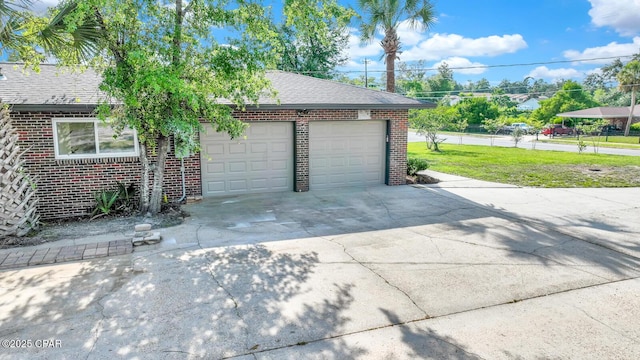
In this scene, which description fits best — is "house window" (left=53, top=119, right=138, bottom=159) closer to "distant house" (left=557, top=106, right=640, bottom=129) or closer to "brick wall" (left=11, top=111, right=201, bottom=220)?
"brick wall" (left=11, top=111, right=201, bottom=220)

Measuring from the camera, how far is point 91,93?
28.9 feet

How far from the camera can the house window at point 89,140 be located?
27.9 feet

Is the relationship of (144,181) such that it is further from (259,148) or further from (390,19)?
(390,19)

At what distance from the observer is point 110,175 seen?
350 inches

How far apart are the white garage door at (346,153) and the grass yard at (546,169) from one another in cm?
407

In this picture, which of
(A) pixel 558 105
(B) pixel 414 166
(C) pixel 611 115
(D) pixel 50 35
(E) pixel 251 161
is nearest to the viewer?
(D) pixel 50 35

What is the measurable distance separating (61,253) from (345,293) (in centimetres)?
441

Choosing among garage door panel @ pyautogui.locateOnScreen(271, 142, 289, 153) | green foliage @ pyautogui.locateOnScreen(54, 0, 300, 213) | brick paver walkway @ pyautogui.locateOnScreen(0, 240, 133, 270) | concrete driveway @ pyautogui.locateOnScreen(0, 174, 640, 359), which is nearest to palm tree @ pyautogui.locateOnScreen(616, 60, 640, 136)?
concrete driveway @ pyautogui.locateOnScreen(0, 174, 640, 359)

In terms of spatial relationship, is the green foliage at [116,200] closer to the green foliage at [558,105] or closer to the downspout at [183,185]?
the downspout at [183,185]

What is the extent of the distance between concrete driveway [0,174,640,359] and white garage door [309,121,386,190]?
3443mm

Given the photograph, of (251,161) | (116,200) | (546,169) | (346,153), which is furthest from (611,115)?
(116,200)

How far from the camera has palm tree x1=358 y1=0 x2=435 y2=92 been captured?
59.3 feet

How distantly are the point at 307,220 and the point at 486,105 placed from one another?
4819 centimetres

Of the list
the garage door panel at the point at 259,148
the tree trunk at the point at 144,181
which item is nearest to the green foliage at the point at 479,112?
the garage door panel at the point at 259,148
